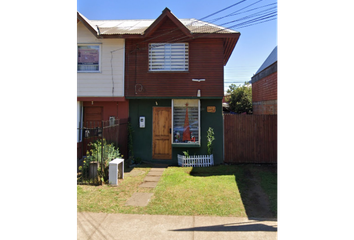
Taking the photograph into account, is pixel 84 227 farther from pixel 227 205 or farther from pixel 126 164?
pixel 126 164

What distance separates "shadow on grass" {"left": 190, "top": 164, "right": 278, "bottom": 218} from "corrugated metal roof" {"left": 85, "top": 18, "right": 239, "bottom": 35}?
5.75 metres

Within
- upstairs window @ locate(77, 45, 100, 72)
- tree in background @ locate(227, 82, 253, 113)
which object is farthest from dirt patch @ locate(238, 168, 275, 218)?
tree in background @ locate(227, 82, 253, 113)

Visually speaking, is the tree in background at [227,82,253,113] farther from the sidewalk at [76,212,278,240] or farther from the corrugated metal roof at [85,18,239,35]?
the sidewalk at [76,212,278,240]

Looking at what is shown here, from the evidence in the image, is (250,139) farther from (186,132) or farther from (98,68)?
(98,68)

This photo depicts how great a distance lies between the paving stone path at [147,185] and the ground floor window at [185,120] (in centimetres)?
166

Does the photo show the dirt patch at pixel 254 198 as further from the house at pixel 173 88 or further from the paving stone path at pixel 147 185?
the house at pixel 173 88

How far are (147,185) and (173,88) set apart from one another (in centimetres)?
475

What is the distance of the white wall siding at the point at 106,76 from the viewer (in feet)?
33.8

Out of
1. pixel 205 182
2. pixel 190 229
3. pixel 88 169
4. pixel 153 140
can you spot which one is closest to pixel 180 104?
pixel 153 140

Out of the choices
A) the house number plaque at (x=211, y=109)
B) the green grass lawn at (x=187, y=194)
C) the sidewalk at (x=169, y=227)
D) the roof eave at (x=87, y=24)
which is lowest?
the sidewalk at (x=169, y=227)

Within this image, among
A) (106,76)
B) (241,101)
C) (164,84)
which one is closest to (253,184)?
(164,84)

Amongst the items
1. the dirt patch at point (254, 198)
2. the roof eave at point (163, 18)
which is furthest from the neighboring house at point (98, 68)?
the dirt patch at point (254, 198)

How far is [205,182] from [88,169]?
3558mm

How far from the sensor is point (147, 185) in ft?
22.6
